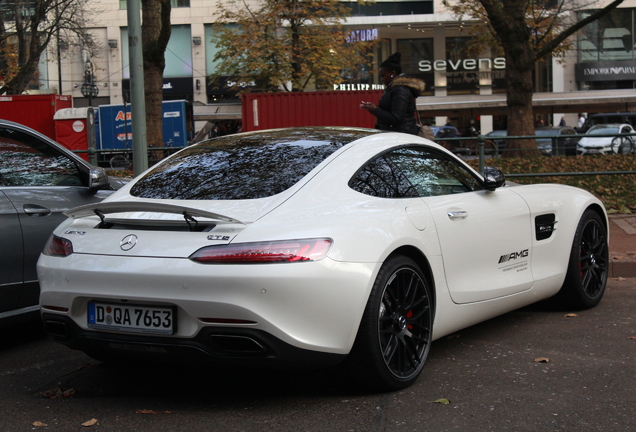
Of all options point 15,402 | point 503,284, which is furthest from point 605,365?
point 15,402

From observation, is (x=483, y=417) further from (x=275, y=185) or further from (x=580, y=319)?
(x=580, y=319)

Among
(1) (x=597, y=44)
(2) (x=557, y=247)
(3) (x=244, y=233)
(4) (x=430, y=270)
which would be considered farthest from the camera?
(1) (x=597, y=44)

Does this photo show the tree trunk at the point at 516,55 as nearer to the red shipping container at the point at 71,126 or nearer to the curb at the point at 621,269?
the curb at the point at 621,269

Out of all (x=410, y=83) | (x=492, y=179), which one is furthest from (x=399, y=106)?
(x=492, y=179)

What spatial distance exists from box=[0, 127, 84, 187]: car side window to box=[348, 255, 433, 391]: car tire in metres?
2.78

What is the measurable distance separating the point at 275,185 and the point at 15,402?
5.71ft

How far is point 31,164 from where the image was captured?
17.9 ft

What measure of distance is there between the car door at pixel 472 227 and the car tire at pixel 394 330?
0.34 meters

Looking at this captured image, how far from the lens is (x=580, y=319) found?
18.3 ft

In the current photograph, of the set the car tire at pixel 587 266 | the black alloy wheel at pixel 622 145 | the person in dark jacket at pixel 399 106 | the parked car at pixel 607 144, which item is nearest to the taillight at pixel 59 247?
the car tire at pixel 587 266

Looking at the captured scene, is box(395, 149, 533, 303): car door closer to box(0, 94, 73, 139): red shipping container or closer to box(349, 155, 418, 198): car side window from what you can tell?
box(349, 155, 418, 198): car side window

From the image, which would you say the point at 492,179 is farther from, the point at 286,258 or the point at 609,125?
the point at 609,125

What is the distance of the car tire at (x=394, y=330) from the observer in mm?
3695

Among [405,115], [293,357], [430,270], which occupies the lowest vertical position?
[293,357]
